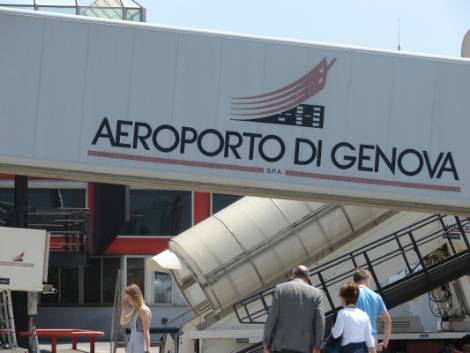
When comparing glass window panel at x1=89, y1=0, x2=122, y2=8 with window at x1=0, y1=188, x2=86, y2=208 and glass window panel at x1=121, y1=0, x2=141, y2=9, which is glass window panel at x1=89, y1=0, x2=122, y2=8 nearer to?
glass window panel at x1=121, y1=0, x2=141, y2=9

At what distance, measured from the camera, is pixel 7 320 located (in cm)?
1802

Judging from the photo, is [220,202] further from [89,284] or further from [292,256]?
[292,256]

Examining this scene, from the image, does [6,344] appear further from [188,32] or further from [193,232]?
[188,32]

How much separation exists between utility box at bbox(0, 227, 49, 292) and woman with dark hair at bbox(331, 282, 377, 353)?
7760 millimetres

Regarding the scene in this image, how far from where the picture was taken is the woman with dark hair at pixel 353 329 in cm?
1070

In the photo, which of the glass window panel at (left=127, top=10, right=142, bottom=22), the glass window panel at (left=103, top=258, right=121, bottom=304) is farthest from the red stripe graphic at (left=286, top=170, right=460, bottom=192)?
the glass window panel at (left=103, top=258, right=121, bottom=304)

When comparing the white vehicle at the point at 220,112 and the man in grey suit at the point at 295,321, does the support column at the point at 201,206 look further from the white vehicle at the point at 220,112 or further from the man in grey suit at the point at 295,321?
the man in grey suit at the point at 295,321

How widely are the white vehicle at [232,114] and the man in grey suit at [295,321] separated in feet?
10.3

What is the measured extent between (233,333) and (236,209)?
1.84m

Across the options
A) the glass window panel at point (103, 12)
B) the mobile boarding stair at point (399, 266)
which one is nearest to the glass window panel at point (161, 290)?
the glass window panel at point (103, 12)

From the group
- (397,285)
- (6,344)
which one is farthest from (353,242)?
(6,344)

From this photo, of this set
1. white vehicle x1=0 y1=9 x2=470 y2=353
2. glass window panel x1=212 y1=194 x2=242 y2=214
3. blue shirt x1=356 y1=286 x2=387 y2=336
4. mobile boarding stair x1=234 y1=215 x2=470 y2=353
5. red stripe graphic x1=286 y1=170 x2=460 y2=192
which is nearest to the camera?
blue shirt x1=356 y1=286 x2=387 y2=336

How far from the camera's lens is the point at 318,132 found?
1348 centimetres

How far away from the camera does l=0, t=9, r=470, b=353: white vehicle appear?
1317cm
